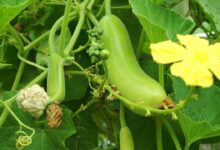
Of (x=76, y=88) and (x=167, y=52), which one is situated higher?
(x=167, y=52)

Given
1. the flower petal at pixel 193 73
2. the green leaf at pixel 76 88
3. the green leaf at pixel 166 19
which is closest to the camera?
the flower petal at pixel 193 73

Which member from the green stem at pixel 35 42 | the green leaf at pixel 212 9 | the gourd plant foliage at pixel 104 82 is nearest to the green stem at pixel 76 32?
the gourd plant foliage at pixel 104 82

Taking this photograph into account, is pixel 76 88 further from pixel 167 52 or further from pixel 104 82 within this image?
pixel 167 52

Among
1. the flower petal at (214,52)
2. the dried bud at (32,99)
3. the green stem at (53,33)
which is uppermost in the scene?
the flower petal at (214,52)

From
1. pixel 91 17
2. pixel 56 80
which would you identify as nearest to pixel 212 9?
pixel 91 17

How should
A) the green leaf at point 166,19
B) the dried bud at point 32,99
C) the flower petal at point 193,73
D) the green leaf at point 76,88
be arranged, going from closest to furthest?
1. the flower petal at point 193,73
2. the dried bud at point 32,99
3. the green leaf at point 166,19
4. the green leaf at point 76,88

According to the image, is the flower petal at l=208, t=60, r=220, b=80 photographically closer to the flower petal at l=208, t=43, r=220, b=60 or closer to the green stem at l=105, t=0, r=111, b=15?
the flower petal at l=208, t=43, r=220, b=60

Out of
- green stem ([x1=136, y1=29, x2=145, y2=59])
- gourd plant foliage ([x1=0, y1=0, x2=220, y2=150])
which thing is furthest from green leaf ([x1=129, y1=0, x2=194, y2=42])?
green stem ([x1=136, y1=29, x2=145, y2=59])

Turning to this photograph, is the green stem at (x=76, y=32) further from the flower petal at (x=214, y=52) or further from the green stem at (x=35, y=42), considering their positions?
the flower petal at (x=214, y=52)
